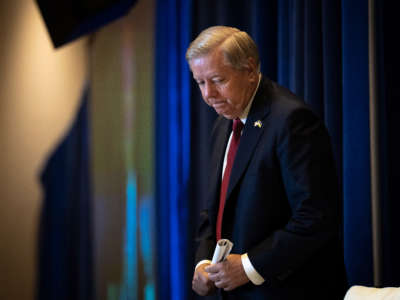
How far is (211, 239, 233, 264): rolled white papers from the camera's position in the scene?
4.69 ft

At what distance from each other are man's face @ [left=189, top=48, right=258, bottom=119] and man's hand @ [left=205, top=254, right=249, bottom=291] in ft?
1.53

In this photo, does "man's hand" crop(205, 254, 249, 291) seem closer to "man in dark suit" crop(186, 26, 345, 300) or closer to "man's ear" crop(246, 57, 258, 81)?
"man in dark suit" crop(186, 26, 345, 300)

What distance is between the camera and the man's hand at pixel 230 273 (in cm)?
146

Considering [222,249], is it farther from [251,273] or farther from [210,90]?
[210,90]

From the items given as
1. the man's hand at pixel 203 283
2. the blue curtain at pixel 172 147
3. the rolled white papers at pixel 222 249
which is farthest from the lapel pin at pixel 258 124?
the blue curtain at pixel 172 147

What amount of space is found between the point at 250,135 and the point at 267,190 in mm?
181

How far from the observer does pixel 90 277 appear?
9.73 feet

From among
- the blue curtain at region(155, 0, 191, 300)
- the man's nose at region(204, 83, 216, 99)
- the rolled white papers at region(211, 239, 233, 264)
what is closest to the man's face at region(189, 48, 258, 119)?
the man's nose at region(204, 83, 216, 99)

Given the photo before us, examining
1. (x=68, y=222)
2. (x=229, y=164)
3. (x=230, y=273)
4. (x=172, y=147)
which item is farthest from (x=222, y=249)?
(x=68, y=222)

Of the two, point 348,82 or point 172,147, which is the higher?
point 348,82

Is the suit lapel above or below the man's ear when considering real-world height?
below

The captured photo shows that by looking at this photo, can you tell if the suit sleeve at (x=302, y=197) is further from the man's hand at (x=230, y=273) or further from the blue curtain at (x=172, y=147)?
the blue curtain at (x=172, y=147)

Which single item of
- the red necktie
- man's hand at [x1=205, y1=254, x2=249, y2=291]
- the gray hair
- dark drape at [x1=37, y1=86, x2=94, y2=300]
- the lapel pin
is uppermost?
the gray hair

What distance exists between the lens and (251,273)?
4.76 feet
